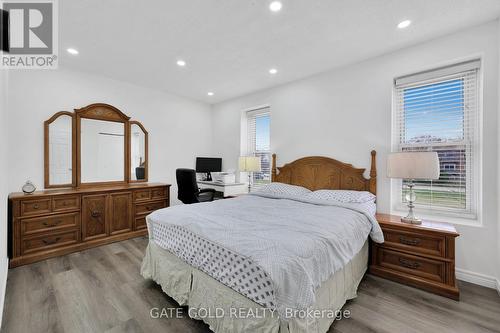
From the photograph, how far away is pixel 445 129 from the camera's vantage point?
2475 millimetres

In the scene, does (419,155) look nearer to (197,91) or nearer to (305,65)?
(305,65)

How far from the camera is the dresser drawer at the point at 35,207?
2.61m

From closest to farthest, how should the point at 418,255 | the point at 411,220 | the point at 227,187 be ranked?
the point at 418,255
the point at 411,220
the point at 227,187

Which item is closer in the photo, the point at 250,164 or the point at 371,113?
the point at 371,113

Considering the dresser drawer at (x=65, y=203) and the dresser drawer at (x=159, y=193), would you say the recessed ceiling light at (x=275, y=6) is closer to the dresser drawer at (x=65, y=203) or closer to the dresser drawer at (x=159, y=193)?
the dresser drawer at (x=159, y=193)

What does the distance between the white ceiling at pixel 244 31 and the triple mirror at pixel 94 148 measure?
0.76 metres

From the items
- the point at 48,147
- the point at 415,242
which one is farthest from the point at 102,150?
the point at 415,242

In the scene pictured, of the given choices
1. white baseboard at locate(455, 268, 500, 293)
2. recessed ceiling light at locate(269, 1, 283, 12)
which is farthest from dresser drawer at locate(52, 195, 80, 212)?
white baseboard at locate(455, 268, 500, 293)

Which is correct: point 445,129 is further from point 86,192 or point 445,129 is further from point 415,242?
point 86,192

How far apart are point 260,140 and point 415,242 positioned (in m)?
2.98

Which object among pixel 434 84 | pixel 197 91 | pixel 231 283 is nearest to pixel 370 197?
pixel 434 84

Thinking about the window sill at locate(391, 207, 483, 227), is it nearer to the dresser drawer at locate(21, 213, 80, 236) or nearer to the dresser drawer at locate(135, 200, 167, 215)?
the dresser drawer at locate(135, 200, 167, 215)

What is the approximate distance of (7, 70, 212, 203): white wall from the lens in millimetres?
2896

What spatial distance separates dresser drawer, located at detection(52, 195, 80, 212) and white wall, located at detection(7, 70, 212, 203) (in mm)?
539
